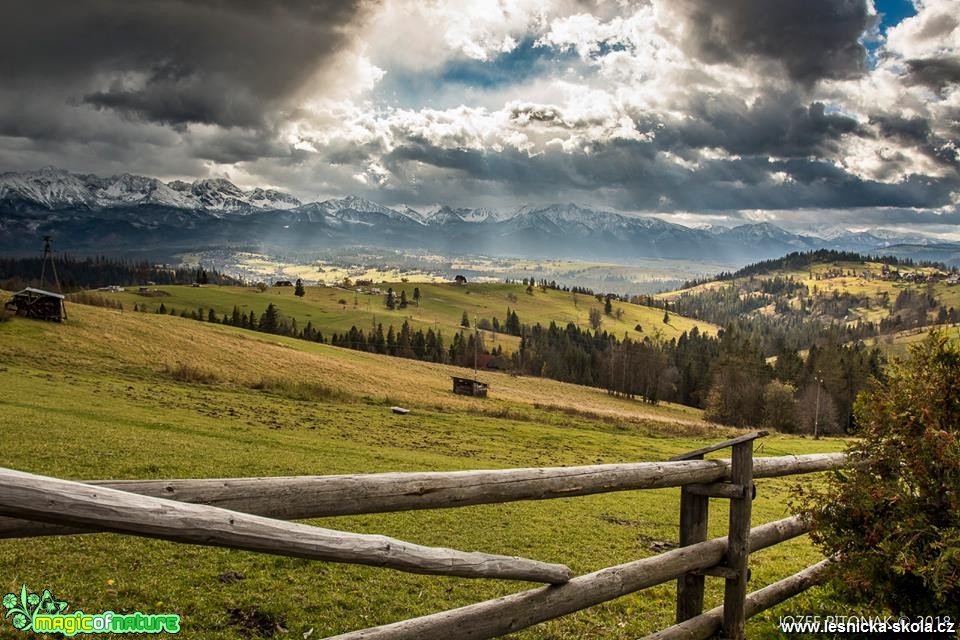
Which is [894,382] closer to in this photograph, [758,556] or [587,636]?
[587,636]

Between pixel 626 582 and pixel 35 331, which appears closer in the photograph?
pixel 626 582

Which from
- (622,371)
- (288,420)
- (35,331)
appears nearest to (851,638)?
(288,420)

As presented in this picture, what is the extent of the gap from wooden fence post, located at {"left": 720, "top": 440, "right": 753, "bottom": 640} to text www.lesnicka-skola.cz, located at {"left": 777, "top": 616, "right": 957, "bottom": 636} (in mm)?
1153

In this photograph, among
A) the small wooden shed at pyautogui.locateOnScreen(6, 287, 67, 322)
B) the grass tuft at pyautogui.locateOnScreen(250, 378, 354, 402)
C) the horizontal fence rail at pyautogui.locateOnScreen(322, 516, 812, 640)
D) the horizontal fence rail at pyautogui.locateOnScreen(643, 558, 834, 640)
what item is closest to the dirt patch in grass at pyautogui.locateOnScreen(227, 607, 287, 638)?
the horizontal fence rail at pyautogui.locateOnScreen(322, 516, 812, 640)

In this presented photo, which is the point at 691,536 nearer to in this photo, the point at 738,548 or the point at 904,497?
the point at 738,548

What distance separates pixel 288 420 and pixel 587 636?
87.3 feet

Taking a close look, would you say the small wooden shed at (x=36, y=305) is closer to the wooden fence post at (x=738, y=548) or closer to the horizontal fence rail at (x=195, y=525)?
the horizontal fence rail at (x=195, y=525)

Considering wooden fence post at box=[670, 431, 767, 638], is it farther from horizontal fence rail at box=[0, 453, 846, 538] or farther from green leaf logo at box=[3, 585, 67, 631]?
green leaf logo at box=[3, 585, 67, 631]

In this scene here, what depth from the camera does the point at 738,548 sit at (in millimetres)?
6699

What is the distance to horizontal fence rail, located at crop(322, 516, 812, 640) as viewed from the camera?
13.8ft

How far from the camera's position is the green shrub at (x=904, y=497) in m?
5.55

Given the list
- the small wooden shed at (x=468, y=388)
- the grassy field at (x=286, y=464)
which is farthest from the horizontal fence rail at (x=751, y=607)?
the small wooden shed at (x=468, y=388)

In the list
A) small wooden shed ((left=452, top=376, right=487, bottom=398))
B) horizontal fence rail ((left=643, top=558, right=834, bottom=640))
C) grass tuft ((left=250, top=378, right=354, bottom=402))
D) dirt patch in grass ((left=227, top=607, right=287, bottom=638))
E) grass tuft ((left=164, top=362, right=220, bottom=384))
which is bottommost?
small wooden shed ((left=452, top=376, right=487, bottom=398))

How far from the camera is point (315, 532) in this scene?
11.9 ft
